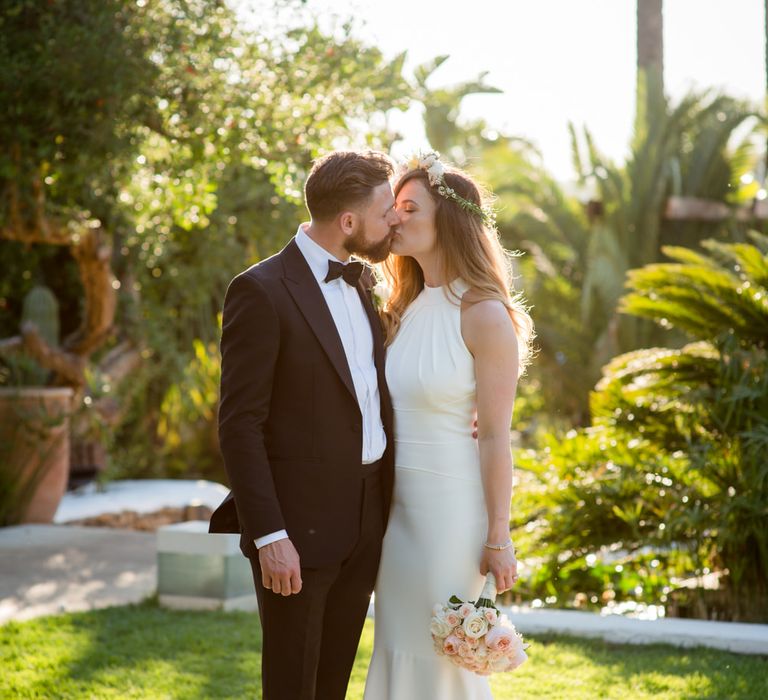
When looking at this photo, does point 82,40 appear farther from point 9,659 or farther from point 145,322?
point 145,322

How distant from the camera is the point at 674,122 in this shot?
14688 mm

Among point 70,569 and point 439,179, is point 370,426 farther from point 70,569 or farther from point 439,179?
point 70,569

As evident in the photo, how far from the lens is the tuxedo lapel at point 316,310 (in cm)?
326

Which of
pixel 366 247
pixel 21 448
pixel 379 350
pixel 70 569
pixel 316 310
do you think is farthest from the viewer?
pixel 21 448

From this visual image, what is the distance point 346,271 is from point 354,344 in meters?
0.23

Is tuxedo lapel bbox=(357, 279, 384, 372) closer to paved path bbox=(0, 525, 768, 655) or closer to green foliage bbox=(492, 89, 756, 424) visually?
paved path bbox=(0, 525, 768, 655)

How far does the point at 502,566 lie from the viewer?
11.1 ft

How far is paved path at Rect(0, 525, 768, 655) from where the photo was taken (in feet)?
18.4

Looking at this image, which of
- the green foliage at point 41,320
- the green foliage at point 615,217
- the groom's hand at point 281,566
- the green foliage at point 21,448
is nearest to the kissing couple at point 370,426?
the groom's hand at point 281,566

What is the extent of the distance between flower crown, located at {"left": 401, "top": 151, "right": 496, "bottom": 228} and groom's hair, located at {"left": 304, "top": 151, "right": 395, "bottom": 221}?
0.25 m

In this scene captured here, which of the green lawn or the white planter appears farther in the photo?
the white planter

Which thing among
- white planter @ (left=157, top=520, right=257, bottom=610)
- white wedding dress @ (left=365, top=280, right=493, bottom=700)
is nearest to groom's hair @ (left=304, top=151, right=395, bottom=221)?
white wedding dress @ (left=365, top=280, right=493, bottom=700)

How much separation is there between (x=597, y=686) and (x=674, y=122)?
1119 cm

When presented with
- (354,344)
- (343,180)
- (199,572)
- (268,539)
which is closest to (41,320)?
(199,572)
